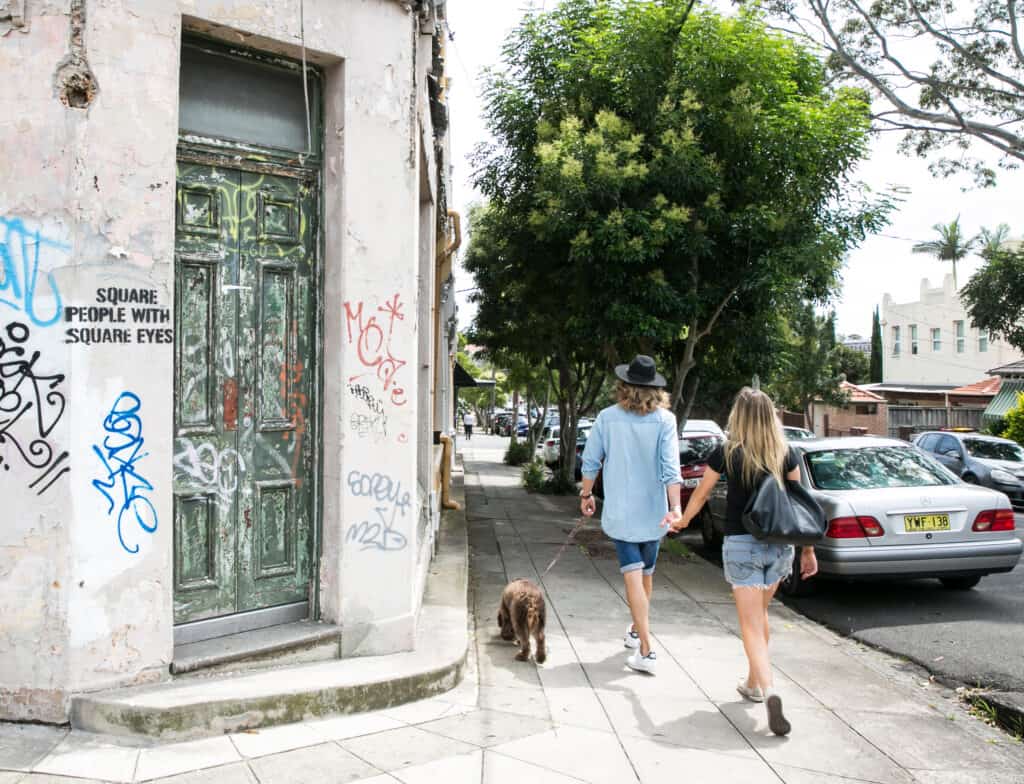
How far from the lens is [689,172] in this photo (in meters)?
10.5

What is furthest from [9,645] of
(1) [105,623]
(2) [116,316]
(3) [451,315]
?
(3) [451,315]

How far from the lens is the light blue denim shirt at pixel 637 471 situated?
5555 millimetres

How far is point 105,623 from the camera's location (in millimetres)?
4195

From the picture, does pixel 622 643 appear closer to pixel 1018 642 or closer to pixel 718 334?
pixel 1018 642

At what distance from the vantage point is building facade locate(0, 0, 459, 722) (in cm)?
412

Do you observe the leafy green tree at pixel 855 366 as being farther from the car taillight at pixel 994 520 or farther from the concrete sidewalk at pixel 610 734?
the concrete sidewalk at pixel 610 734

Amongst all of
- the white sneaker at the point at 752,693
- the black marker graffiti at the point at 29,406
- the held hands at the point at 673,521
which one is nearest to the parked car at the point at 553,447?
the held hands at the point at 673,521

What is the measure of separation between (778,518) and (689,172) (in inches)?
262

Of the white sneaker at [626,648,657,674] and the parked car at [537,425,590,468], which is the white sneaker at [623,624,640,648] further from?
the parked car at [537,425,590,468]

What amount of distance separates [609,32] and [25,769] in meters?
10.3

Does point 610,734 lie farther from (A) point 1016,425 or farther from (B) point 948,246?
(B) point 948,246

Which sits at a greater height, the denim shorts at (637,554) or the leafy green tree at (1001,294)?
the leafy green tree at (1001,294)

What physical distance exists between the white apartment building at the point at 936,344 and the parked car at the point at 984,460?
24.3 metres

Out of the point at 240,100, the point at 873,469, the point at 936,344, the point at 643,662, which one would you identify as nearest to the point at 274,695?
the point at 643,662
